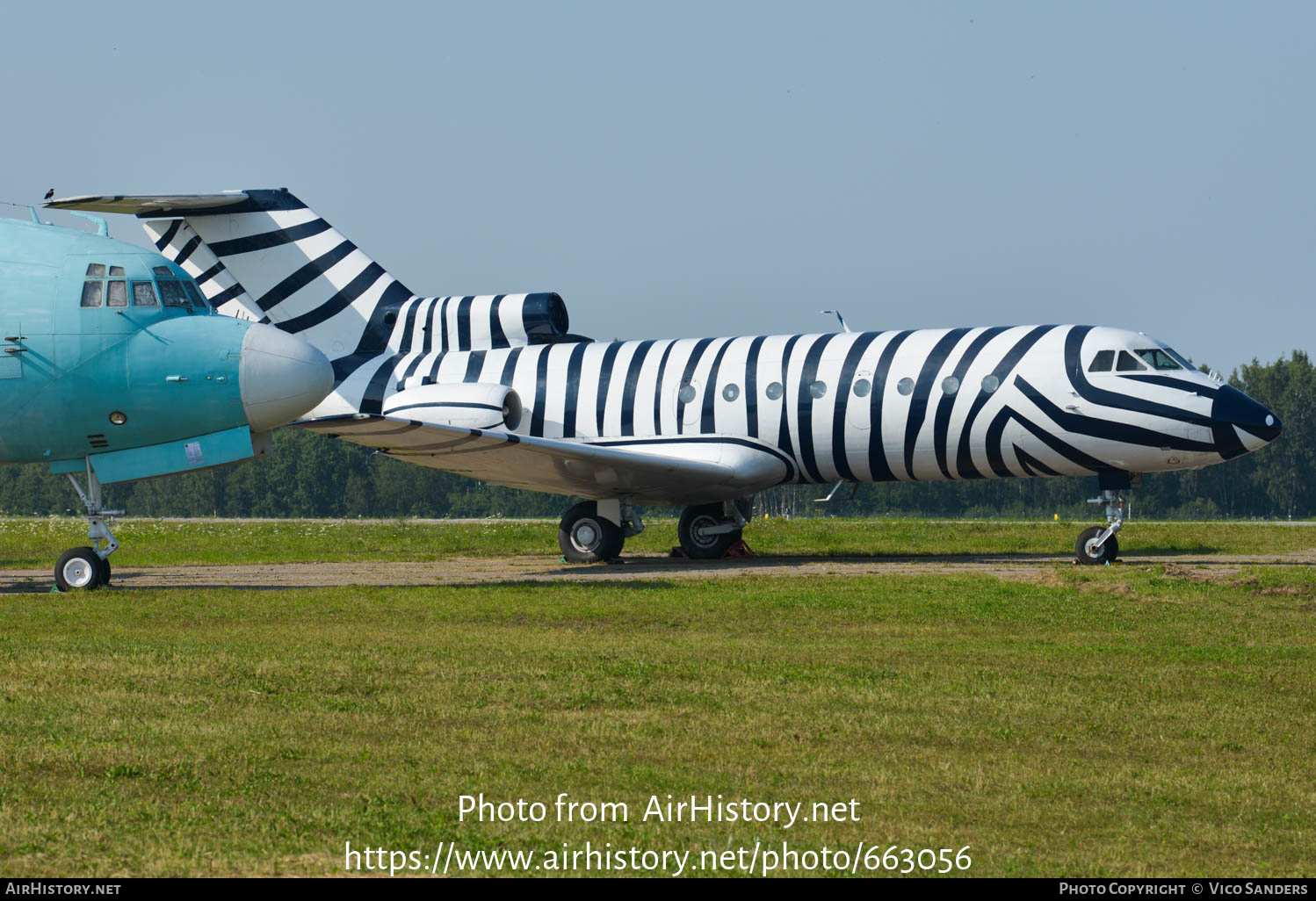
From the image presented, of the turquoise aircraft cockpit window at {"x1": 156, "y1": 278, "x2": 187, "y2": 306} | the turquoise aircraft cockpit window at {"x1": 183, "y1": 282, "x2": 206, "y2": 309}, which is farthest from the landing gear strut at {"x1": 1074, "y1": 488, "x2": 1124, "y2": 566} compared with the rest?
the turquoise aircraft cockpit window at {"x1": 156, "y1": 278, "x2": 187, "y2": 306}

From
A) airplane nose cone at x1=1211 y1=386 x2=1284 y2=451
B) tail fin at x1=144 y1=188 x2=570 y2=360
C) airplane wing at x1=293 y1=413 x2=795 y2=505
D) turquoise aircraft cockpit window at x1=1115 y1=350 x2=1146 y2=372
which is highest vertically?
tail fin at x1=144 y1=188 x2=570 y2=360

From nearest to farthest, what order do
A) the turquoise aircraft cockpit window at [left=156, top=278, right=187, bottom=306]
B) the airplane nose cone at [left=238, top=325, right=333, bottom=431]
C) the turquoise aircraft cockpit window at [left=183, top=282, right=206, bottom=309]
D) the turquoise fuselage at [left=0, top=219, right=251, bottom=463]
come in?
1. the turquoise fuselage at [left=0, top=219, right=251, bottom=463]
2. the airplane nose cone at [left=238, top=325, right=333, bottom=431]
3. the turquoise aircraft cockpit window at [left=156, top=278, right=187, bottom=306]
4. the turquoise aircraft cockpit window at [left=183, top=282, right=206, bottom=309]

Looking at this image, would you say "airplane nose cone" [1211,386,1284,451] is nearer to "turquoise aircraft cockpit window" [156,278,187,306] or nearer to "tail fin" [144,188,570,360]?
"tail fin" [144,188,570,360]

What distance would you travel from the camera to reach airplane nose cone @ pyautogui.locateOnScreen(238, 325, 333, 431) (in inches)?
768

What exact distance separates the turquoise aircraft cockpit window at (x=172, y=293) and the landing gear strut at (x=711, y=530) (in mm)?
11873

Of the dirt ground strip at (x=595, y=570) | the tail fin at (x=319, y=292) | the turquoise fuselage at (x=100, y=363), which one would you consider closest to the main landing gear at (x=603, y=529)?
the dirt ground strip at (x=595, y=570)

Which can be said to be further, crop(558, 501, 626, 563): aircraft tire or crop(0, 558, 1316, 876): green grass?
crop(558, 501, 626, 563): aircraft tire

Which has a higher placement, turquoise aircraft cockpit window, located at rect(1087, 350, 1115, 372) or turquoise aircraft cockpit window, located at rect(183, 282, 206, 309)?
turquoise aircraft cockpit window, located at rect(183, 282, 206, 309)

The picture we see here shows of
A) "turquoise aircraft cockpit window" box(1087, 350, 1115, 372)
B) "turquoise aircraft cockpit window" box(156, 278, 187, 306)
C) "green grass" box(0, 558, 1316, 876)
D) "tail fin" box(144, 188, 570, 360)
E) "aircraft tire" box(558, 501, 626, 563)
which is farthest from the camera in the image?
"tail fin" box(144, 188, 570, 360)

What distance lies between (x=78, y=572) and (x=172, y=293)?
4257mm

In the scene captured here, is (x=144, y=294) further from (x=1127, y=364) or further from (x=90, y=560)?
(x=1127, y=364)

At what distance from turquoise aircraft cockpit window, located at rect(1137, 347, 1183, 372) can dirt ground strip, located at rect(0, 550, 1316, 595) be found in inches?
139
